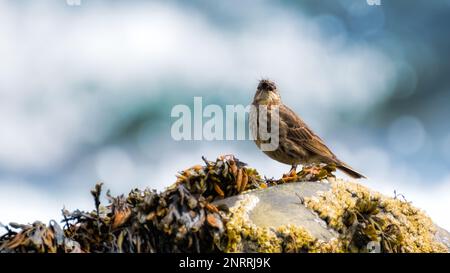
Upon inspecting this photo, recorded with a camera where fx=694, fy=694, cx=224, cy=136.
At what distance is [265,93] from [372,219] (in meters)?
4.09

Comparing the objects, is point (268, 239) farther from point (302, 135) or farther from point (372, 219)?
point (302, 135)

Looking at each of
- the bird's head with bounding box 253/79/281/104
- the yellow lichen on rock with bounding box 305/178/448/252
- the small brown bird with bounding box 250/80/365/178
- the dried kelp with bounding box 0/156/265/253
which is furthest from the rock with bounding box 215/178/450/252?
the bird's head with bounding box 253/79/281/104

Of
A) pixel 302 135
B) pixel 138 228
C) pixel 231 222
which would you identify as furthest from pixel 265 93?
pixel 138 228

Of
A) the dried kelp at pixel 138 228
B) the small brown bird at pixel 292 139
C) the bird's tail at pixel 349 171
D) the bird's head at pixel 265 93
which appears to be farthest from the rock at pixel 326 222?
the bird's head at pixel 265 93

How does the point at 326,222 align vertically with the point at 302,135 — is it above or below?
below

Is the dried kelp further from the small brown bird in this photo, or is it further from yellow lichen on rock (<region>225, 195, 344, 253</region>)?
the small brown bird

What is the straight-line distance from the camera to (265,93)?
9.95 meters

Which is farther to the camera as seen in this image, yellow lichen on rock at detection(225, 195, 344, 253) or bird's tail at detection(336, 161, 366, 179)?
bird's tail at detection(336, 161, 366, 179)

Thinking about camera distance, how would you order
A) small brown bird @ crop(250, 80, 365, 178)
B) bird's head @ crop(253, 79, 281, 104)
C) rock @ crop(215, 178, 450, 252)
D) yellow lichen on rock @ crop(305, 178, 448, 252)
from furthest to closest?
bird's head @ crop(253, 79, 281, 104), small brown bird @ crop(250, 80, 365, 178), yellow lichen on rock @ crop(305, 178, 448, 252), rock @ crop(215, 178, 450, 252)

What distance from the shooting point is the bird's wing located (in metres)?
9.64
